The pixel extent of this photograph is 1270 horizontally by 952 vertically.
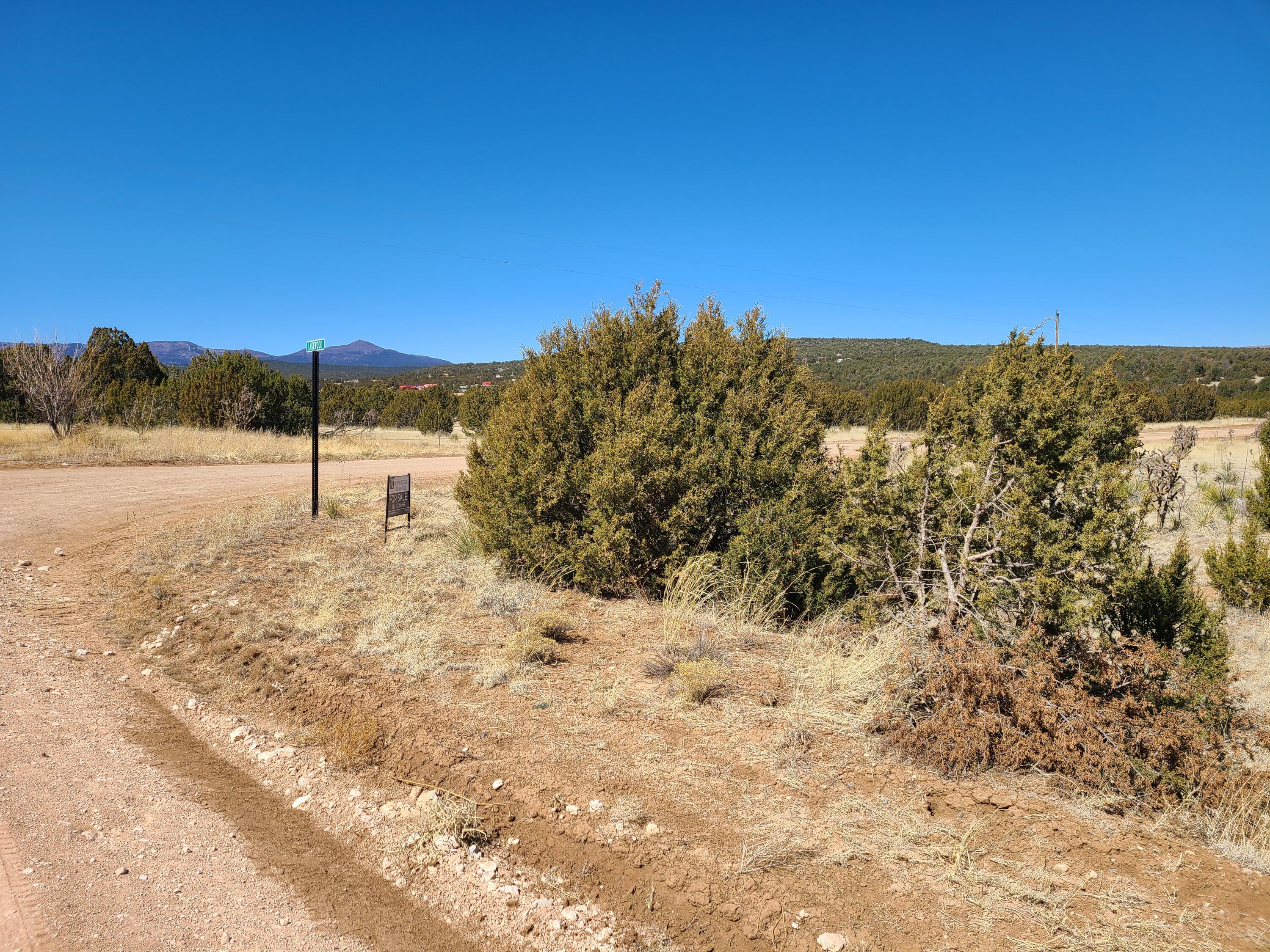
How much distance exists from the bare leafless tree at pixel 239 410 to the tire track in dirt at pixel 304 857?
22.8 metres

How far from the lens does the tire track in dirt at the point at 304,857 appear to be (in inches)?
112

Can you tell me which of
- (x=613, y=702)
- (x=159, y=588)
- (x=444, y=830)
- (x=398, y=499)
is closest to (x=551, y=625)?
(x=613, y=702)

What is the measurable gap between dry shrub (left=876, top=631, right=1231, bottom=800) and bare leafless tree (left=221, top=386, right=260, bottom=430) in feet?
83.5

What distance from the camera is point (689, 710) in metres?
4.46

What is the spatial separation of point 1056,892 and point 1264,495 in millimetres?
11671

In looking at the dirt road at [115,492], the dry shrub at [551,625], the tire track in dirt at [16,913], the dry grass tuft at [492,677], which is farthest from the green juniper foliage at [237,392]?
the tire track in dirt at [16,913]

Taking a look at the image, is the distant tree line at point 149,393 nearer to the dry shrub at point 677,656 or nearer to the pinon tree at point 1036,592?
the dry shrub at point 677,656

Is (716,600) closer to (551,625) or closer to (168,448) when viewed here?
(551,625)

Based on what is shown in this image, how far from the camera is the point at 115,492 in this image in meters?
12.6

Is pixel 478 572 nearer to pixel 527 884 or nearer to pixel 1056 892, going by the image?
pixel 527 884

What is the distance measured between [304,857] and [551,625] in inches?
103

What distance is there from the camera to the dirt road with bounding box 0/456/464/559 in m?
9.27

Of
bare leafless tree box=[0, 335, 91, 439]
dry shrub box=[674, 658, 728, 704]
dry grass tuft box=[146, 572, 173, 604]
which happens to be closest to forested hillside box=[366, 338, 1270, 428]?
dry shrub box=[674, 658, 728, 704]

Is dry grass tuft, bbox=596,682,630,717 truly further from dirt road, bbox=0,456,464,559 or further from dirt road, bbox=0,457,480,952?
dirt road, bbox=0,456,464,559
